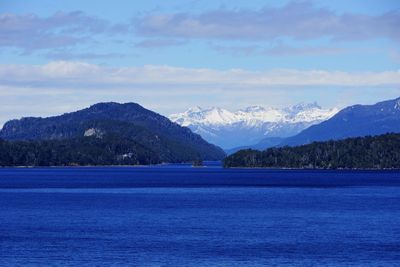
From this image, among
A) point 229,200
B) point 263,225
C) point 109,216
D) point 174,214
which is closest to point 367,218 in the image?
point 263,225

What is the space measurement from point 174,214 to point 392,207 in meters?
42.6

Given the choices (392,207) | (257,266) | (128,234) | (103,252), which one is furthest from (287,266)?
(392,207)

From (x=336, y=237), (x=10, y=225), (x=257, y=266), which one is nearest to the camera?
(x=257, y=266)

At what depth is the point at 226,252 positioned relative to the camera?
99.7 meters

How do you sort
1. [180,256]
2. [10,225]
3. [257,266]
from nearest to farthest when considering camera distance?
[257,266]
[180,256]
[10,225]

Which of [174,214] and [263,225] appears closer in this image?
[263,225]

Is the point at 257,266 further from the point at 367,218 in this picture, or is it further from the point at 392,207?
the point at 392,207

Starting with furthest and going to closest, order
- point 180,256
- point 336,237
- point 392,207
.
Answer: point 392,207 → point 336,237 → point 180,256

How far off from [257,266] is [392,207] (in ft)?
265

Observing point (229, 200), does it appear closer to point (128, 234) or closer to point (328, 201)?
point (328, 201)

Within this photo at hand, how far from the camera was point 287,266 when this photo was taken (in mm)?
90625

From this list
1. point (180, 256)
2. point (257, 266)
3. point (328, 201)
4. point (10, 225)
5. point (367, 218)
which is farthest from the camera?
point (328, 201)

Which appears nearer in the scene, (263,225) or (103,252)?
(103,252)

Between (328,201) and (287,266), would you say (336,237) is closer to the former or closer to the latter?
(287,266)
